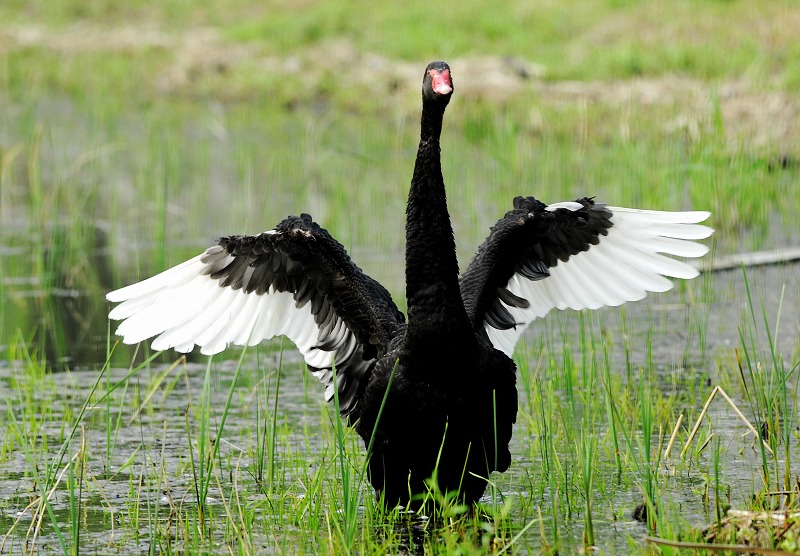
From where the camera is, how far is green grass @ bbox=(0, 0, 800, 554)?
444 centimetres

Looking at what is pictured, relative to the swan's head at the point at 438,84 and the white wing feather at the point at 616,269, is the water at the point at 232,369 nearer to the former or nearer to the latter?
the white wing feather at the point at 616,269

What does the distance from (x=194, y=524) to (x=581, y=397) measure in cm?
223

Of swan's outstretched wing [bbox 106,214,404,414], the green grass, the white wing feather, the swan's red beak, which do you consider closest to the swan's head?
the swan's red beak

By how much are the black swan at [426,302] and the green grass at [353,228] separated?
24cm

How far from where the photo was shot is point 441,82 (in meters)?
4.32

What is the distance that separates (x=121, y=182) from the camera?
462 inches

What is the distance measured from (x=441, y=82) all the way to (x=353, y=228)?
5.06m

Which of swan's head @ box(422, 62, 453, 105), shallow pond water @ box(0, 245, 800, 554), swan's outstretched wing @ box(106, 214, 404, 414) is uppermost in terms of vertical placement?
swan's head @ box(422, 62, 453, 105)

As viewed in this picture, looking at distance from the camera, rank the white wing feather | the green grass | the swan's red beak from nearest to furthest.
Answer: the swan's red beak, the green grass, the white wing feather

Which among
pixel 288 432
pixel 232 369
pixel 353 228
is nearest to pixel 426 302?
pixel 288 432

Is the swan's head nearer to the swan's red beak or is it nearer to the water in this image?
the swan's red beak

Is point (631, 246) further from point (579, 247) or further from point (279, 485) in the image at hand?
point (279, 485)

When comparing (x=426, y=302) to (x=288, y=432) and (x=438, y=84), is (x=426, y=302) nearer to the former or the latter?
(x=438, y=84)

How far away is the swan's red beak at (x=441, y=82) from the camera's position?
169 inches
